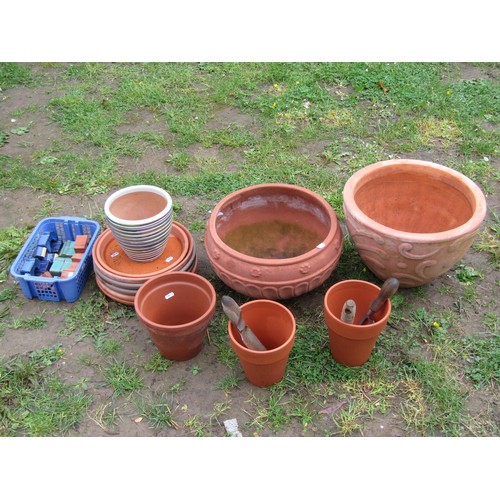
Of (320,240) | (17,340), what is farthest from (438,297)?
(17,340)

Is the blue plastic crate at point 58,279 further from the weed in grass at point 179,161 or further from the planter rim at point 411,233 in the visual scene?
the planter rim at point 411,233

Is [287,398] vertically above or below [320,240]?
below

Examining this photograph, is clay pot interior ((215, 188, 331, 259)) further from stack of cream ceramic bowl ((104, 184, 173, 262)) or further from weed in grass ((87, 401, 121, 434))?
weed in grass ((87, 401, 121, 434))

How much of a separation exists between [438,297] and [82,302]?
2138 mm

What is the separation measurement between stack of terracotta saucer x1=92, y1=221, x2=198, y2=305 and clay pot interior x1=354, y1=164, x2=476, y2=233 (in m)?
1.10

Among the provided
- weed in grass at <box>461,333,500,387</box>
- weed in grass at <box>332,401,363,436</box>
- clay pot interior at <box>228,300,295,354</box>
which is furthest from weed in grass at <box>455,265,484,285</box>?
clay pot interior at <box>228,300,295,354</box>

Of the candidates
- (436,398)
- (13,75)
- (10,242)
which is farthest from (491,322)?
(13,75)

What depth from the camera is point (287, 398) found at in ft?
9.11

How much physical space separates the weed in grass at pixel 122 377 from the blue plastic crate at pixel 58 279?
575 millimetres

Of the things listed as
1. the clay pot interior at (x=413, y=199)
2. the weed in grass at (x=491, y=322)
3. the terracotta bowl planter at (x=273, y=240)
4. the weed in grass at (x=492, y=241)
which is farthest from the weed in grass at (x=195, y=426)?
the weed in grass at (x=492, y=241)

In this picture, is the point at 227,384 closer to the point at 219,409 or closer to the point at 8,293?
the point at 219,409

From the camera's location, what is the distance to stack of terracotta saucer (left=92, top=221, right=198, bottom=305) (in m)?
3.15

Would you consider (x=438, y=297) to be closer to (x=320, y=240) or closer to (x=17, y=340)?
→ (x=320, y=240)

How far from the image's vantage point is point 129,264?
3307mm
